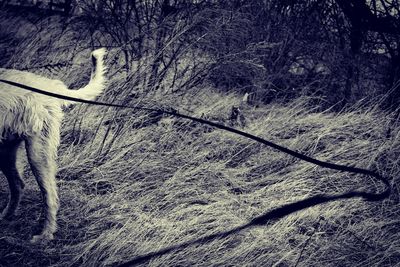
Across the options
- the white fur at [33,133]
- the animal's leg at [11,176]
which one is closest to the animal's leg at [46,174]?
the white fur at [33,133]

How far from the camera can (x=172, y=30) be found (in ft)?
15.0

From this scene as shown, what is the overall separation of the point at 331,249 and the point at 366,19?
3306 millimetres

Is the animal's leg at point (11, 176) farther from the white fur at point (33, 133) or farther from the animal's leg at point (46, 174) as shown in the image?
the animal's leg at point (46, 174)

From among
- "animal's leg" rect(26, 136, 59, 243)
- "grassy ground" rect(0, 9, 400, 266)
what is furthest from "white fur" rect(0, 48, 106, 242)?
"grassy ground" rect(0, 9, 400, 266)

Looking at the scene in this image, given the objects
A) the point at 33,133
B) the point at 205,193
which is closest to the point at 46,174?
the point at 33,133

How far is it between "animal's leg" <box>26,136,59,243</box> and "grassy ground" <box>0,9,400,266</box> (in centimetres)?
9

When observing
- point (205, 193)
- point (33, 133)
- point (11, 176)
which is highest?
point (33, 133)

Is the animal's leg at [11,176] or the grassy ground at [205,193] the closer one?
the grassy ground at [205,193]

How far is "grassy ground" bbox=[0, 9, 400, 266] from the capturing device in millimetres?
2387

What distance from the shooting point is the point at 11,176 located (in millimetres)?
2643

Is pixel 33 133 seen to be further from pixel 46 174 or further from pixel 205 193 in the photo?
pixel 205 193

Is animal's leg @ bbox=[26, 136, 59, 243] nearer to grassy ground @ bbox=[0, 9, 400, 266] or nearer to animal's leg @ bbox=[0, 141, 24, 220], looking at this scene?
grassy ground @ bbox=[0, 9, 400, 266]

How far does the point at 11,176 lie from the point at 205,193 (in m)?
1.41

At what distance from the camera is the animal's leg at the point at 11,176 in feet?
8.43
